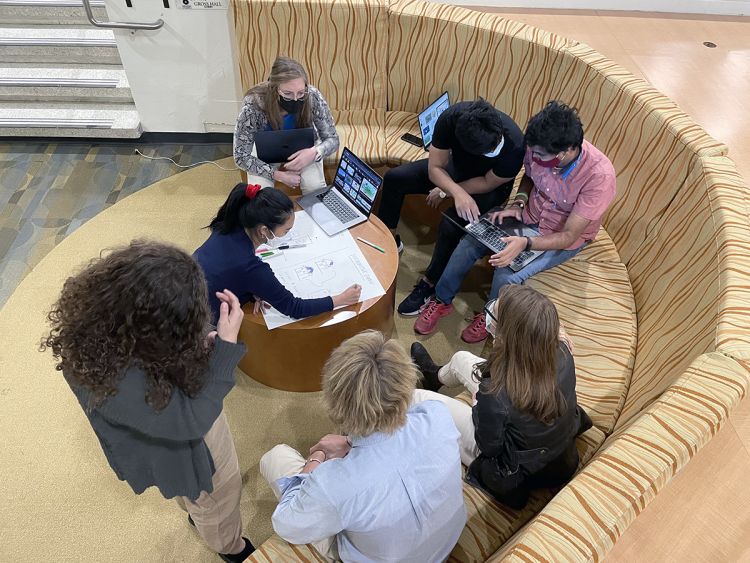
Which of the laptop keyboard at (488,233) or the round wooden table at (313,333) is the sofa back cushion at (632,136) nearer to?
the laptop keyboard at (488,233)

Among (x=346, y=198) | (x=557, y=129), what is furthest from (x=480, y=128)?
(x=346, y=198)

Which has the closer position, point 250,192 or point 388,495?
point 388,495

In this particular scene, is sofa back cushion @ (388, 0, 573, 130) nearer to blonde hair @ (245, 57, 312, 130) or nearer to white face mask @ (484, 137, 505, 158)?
white face mask @ (484, 137, 505, 158)

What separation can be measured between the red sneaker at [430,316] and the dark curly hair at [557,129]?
1.10 metres

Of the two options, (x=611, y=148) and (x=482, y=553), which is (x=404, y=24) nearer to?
(x=611, y=148)

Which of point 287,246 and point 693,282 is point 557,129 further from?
point 287,246

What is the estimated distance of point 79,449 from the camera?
2.65m

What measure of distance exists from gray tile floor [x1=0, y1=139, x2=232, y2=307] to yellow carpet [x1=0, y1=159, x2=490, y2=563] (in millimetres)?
A: 195

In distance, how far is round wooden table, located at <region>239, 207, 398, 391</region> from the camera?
2514 millimetres

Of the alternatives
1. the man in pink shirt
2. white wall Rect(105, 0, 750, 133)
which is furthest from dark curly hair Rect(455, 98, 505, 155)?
white wall Rect(105, 0, 750, 133)

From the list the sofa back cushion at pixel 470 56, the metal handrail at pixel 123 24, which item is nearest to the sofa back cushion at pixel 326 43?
the sofa back cushion at pixel 470 56

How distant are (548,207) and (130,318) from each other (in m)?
2.20

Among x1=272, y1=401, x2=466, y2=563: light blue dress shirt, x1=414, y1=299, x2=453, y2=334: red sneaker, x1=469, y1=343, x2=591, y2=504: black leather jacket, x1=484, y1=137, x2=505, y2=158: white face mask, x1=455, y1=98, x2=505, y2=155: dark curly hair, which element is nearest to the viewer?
x1=272, y1=401, x2=466, y2=563: light blue dress shirt

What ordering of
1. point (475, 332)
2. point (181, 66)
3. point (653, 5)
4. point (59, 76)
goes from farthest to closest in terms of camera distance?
1. point (653, 5)
2. point (59, 76)
3. point (181, 66)
4. point (475, 332)
